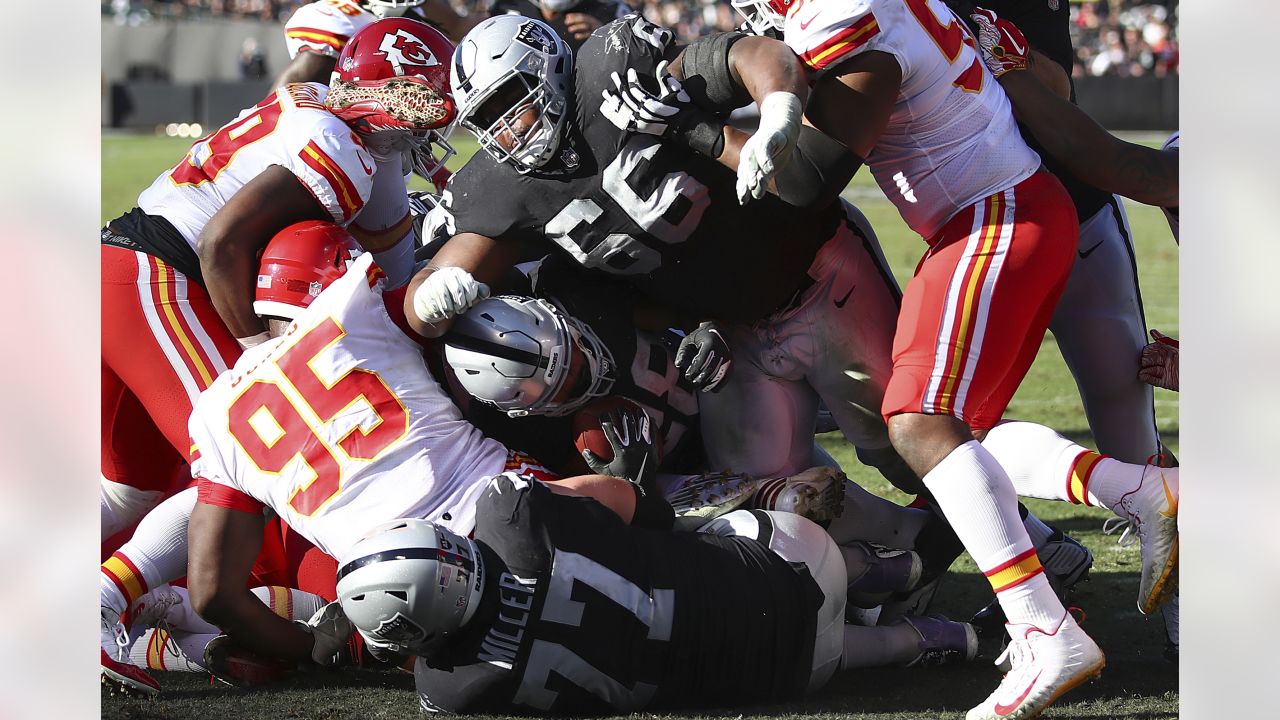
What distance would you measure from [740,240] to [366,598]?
4.47 ft

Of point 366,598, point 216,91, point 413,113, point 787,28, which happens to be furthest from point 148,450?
point 216,91

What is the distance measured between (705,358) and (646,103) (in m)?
0.67

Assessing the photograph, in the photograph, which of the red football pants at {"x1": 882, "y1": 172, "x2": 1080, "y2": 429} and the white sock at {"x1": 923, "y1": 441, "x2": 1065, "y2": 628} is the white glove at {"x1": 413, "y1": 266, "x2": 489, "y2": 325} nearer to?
the red football pants at {"x1": 882, "y1": 172, "x2": 1080, "y2": 429}

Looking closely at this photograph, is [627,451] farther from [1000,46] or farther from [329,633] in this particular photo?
[1000,46]

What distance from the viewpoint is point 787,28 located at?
130 inches

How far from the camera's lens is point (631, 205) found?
11.6 feet

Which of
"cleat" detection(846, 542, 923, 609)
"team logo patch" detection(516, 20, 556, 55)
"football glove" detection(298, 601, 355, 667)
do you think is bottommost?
"football glove" detection(298, 601, 355, 667)

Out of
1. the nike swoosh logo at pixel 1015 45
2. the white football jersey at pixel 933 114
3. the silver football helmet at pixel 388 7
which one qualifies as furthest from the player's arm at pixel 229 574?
the silver football helmet at pixel 388 7

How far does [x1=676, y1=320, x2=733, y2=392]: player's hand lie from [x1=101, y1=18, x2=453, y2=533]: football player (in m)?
1.01

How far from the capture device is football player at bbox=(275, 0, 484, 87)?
5363 mm

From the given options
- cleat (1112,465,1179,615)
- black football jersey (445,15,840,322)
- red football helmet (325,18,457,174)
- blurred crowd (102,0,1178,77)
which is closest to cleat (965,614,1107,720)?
cleat (1112,465,1179,615)

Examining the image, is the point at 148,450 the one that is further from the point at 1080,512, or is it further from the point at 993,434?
the point at 1080,512

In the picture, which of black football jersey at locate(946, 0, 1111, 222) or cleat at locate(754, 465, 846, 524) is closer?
cleat at locate(754, 465, 846, 524)

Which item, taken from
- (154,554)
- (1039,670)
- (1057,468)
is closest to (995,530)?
(1039,670)
